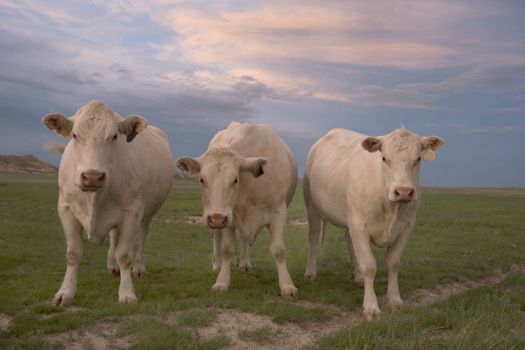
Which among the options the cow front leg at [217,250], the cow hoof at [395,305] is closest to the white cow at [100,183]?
the cow front leg at [217,250]

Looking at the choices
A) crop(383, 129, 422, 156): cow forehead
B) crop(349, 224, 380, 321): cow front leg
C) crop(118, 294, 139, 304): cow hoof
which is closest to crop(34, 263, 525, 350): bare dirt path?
crop(349, 224, 380, 321): cow front leg

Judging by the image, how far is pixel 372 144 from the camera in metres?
8.02

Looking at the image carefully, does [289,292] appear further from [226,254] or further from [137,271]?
[137,271]

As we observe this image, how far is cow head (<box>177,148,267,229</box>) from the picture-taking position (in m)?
7.89

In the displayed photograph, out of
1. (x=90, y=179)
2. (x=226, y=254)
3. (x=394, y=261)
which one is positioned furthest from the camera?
(x=226, y=254)

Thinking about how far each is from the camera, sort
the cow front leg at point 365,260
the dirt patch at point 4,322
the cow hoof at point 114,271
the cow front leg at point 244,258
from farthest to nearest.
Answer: the cow front leg at point 244,258, the cow hoof at point 114,271, the cow front leg at point 365,260, the dirt patch at point 4,322

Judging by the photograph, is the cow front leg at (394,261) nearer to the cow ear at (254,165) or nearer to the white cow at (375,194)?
the white cow at (375,194)

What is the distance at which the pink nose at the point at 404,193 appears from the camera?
721 cm

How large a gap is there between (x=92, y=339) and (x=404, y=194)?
14.8ft

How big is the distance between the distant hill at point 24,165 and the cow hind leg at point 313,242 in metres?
104

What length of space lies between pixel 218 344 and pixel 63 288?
3.36 meters

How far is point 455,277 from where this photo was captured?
460 inches

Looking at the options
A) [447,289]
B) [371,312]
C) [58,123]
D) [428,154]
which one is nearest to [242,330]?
[371,312]

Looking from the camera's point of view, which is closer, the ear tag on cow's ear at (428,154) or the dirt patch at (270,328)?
the dirt patch at (270,328)
